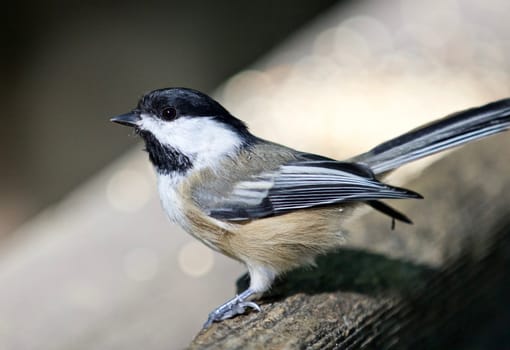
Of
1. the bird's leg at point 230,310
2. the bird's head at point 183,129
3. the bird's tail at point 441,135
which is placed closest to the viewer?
the bird's leg at point 230,310

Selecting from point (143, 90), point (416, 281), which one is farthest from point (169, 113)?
point (143, 90)

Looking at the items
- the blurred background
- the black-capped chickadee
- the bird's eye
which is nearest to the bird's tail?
the black-capped chickadee

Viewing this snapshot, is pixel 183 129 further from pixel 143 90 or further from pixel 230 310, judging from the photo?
pixel 143 90

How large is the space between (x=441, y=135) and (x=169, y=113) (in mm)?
656

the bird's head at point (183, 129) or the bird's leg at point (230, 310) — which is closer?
the bird's leg at point (230, 310)

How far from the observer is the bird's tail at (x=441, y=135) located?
1838mm

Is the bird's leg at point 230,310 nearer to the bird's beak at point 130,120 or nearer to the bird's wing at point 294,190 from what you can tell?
the bird's wing at point 294,190

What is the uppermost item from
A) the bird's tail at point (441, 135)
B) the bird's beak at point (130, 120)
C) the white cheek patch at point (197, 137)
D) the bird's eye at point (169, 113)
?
the bird's beak at point (130, 120)

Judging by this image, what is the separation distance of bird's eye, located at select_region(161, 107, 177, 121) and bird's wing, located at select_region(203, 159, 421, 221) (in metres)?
0.23

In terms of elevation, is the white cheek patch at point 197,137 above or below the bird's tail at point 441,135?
above

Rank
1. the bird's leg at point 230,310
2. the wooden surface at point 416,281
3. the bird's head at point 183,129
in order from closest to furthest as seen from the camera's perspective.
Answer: the wooden surface at point 416,281, the bird's leg at point 230,310, the bird's head at point 183,129

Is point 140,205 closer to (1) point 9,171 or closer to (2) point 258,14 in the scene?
(1) point 9,171

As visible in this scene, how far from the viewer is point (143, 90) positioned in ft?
13.9

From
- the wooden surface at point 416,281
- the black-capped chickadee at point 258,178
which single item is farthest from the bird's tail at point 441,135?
the wooden surface at point 416,281
